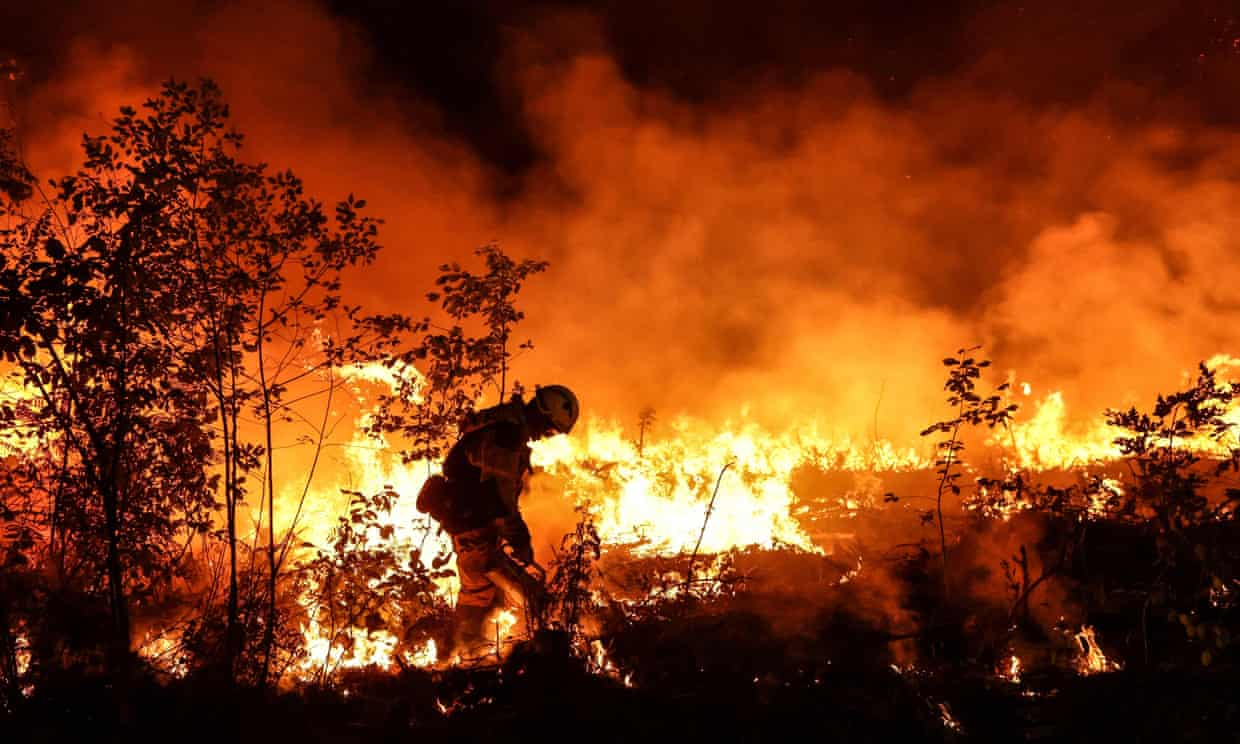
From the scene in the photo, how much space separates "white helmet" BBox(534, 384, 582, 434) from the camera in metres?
7.23

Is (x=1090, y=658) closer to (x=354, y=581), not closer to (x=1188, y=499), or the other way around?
(x=1188, y=499)

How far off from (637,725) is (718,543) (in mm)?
8429

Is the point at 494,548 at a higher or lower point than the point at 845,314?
lower

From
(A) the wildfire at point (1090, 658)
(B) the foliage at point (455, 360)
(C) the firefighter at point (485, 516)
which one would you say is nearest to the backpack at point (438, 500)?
(C) the firefighter at point (485, 516)

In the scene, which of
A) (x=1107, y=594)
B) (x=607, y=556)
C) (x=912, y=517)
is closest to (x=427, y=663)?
(x=607, y=556)

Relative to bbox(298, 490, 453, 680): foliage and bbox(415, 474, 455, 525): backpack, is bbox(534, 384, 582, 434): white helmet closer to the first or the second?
bbox(415, 474, 455, 525): backpack

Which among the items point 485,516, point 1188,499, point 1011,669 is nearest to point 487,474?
point 485,516

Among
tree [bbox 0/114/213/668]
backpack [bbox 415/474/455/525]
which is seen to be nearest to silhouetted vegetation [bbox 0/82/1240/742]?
tree [bbox 0/114/213/668]

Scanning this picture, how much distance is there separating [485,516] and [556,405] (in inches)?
55.0

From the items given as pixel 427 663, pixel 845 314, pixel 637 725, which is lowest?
pixel 637 725

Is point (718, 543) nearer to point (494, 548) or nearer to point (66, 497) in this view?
point (494, 548)

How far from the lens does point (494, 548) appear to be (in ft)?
22.9

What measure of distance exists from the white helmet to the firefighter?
24cm

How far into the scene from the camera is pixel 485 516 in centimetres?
695
